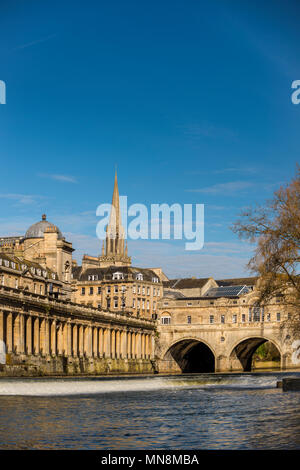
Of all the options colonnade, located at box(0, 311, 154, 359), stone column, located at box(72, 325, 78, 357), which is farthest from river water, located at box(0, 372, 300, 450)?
stone column, located at box(72, 325, 78, 357)

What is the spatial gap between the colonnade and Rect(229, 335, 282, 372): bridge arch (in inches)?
580

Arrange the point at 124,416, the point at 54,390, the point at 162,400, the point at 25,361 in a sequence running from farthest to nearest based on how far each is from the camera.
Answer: the point at 25,361
the point at 54,390
the point at 162,400
the point at 124,416

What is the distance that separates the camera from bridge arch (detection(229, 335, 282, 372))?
437ft

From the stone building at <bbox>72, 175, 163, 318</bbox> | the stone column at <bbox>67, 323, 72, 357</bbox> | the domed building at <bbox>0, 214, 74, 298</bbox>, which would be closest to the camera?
the stone column at <bbox>67, 323, 72, 357</bbox>

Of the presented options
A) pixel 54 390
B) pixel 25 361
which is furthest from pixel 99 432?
pixel 25 361

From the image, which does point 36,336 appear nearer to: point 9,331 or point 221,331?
point 9,331

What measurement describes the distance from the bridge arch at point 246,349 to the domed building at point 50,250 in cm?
3100

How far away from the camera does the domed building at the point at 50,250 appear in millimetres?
126750

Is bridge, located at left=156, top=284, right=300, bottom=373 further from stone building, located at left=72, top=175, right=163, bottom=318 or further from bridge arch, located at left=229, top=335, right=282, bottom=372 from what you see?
stone building, located at left=72, top=175, right=163, bottom=318

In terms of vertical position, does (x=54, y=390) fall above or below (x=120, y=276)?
below

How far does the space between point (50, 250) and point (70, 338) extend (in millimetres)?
33785

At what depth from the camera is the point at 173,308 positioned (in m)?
140
